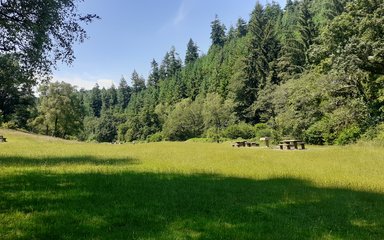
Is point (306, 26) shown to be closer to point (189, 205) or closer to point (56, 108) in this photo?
point (56, 108)

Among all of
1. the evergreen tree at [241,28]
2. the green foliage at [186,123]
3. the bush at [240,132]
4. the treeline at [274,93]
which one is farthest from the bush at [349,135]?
the evergreen tree at [241,28]

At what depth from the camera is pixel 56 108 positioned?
87.1m

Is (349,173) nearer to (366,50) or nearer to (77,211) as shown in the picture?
(77,211)

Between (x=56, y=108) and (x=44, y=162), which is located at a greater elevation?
(x=56, y=108)

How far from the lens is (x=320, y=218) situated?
368 inches

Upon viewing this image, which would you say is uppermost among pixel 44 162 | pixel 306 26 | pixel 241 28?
pixel 241 28

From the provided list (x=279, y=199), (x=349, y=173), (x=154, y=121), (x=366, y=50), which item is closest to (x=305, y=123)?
(x=366, y=50)

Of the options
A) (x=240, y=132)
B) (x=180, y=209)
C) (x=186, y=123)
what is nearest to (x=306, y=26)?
(x=240, y=132)

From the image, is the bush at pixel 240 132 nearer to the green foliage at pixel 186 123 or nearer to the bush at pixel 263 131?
the bush at pixel 263 131

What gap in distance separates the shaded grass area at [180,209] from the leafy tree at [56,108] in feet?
253

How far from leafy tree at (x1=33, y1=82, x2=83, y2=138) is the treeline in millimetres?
252

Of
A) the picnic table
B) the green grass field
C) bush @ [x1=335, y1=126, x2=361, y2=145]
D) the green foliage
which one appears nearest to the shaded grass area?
the green grass field

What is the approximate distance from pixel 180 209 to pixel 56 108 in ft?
277

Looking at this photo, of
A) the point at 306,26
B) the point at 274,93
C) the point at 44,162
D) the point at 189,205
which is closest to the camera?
the point at 189,205
